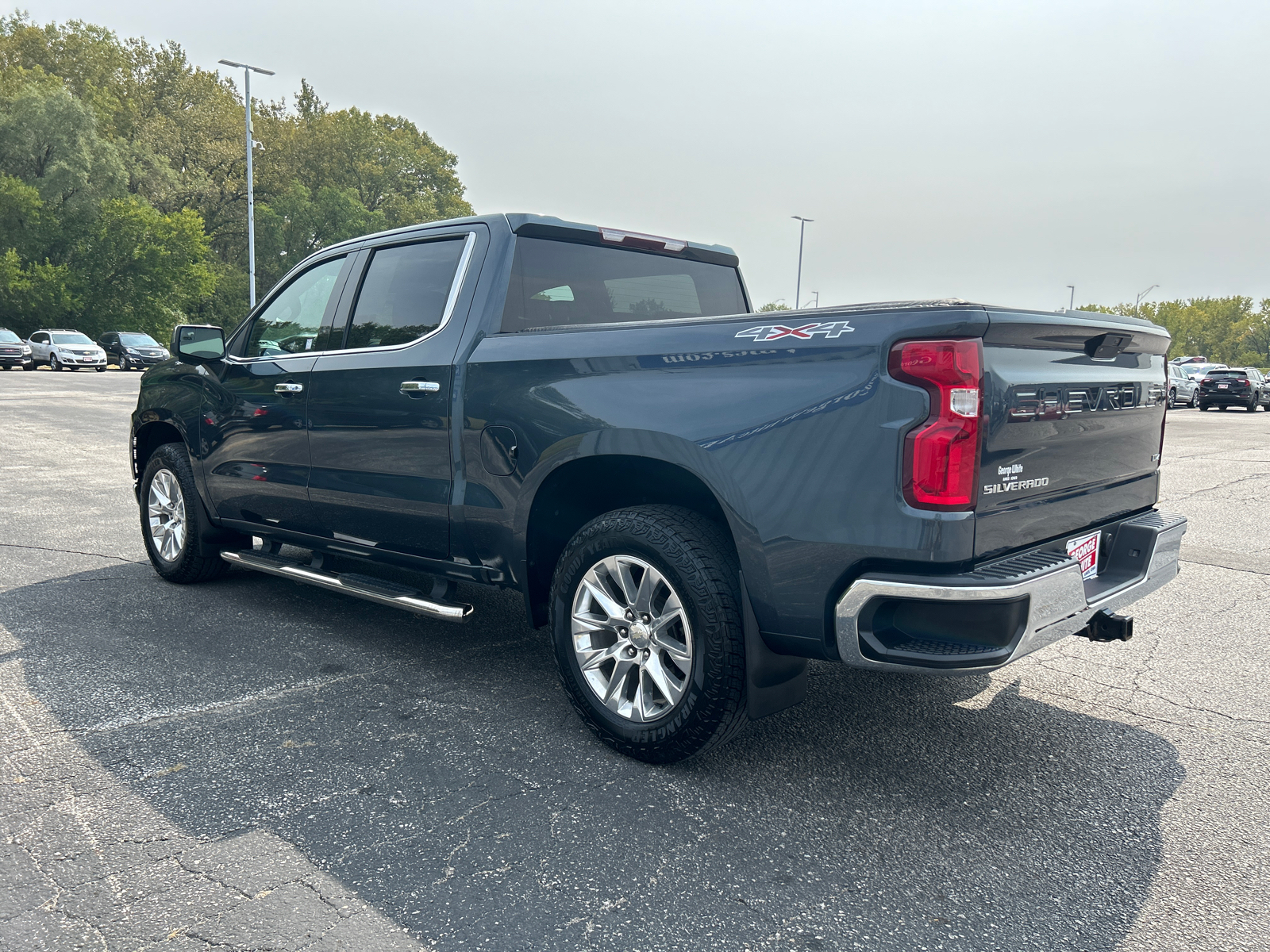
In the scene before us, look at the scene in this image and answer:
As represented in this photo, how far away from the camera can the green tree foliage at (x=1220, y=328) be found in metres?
112

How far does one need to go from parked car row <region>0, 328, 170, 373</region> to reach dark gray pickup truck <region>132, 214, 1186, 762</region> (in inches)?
1431

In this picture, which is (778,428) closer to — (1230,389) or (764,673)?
(764,673)

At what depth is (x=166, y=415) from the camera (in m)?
5.78

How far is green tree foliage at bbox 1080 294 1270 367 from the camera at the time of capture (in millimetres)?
111500

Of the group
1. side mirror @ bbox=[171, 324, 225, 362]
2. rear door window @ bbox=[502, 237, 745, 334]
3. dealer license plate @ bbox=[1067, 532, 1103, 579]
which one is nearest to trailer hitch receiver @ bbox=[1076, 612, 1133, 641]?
dealer license plate @ bbox=[1067, 532, 1103, 579]

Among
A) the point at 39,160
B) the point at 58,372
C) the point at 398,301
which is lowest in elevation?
the point at 58,372

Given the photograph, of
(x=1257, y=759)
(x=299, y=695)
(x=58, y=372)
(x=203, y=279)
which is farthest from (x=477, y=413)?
(x=203, y=279)

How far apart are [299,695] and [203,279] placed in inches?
2125

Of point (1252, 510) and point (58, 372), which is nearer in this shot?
point (1252, 510)

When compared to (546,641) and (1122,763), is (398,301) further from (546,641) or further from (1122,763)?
(1122,763)

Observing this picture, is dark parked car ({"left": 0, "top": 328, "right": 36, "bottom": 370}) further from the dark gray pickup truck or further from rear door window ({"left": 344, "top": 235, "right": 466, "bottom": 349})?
rear door window ({"left": 344, "top": 235, "right": 466, "bottom": 349})

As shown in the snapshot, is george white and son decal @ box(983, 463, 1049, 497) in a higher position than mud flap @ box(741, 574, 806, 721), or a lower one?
higher

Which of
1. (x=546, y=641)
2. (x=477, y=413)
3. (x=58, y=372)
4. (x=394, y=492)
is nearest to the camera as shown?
(x=477, y=413)

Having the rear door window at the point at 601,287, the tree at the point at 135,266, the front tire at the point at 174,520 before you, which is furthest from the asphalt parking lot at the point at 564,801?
the tree at the point at 135,266
